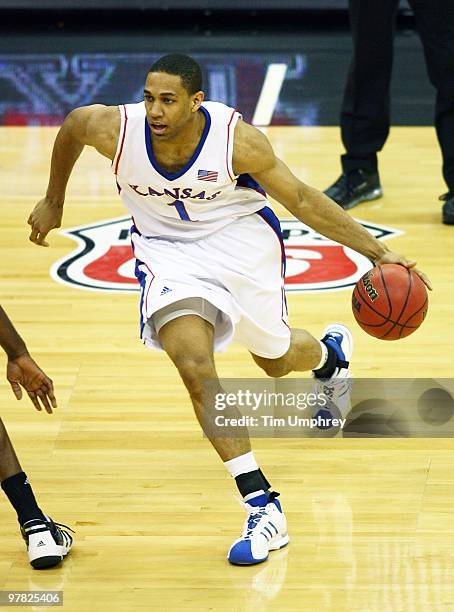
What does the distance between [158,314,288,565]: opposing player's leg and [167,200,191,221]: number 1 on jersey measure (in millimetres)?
507

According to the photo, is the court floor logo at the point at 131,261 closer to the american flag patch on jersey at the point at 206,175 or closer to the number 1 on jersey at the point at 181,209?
the number 1 on jersey at the point at 181,209

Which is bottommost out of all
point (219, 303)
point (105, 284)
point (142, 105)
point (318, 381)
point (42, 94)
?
point (42, 94)

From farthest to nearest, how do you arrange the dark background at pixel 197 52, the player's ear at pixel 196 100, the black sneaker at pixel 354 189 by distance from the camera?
the dark background at pixel 197 52 < the black sneaker at pixel 354 189 < the player's ear at pixel 196 100

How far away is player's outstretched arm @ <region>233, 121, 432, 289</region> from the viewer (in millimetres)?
4504

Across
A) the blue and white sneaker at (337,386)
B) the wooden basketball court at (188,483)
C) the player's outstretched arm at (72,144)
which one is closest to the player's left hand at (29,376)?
the wooden basketball court at (188,483)

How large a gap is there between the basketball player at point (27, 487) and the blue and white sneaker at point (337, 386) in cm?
148

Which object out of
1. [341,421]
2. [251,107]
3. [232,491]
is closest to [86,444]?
[232,491]

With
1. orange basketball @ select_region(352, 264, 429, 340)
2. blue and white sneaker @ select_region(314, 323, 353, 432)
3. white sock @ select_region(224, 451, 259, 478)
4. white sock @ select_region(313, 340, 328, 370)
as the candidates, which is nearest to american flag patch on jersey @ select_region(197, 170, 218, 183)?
orange basketball @ select_region(352, 264, 429, 340)

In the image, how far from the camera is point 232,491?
15.5ft

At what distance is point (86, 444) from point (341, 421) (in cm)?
102

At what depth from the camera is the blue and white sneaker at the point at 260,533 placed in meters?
4.18

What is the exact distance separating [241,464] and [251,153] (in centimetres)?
106

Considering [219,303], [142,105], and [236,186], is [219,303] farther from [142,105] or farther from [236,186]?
[142,105]

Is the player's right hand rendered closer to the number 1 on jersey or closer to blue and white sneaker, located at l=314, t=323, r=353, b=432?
the number 1 on jersey
